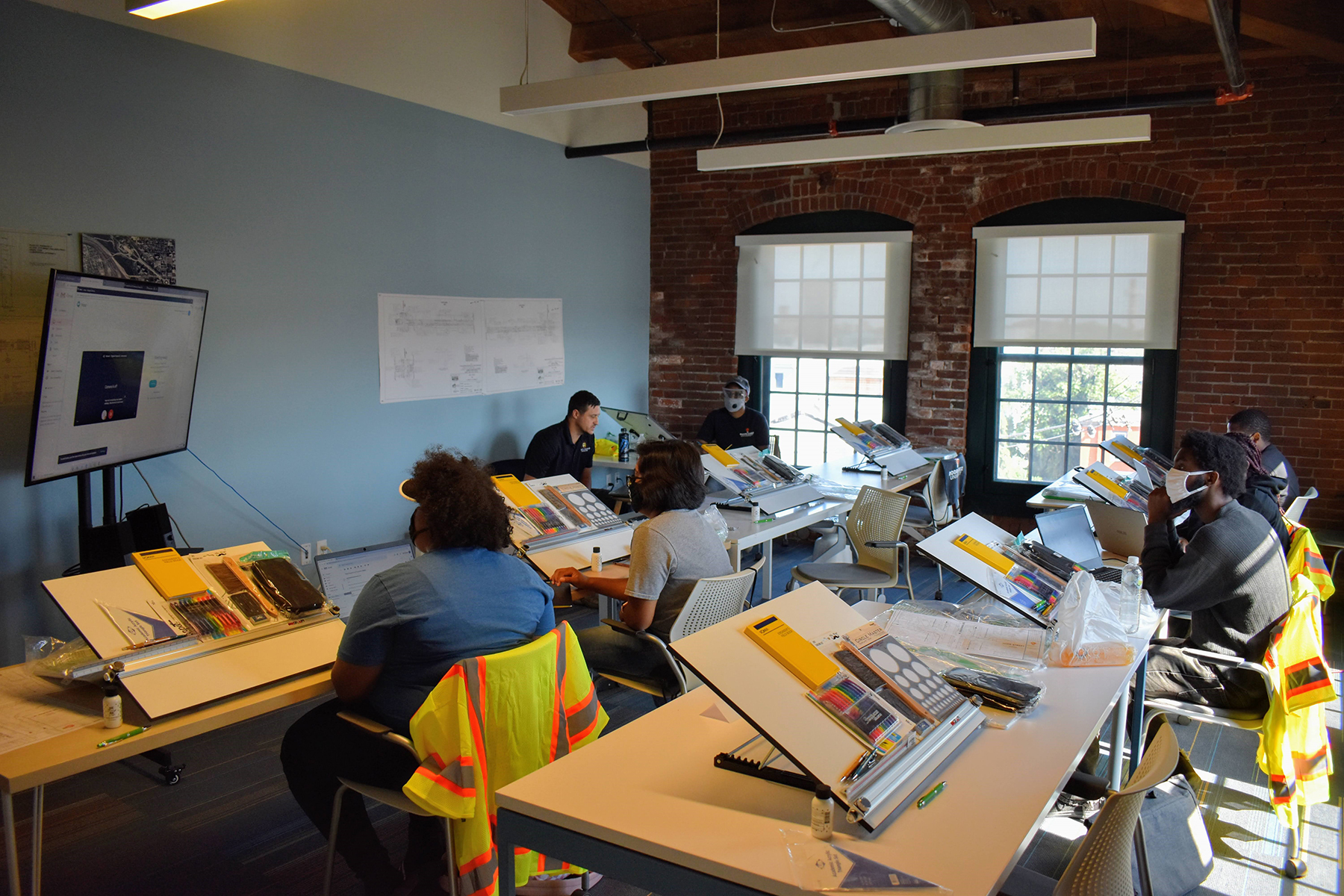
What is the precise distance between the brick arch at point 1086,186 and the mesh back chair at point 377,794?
5828 mm

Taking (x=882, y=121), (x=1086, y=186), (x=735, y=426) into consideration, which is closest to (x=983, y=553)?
(x=735, y=426)

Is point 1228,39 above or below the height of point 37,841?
above

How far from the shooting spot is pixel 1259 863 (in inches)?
118

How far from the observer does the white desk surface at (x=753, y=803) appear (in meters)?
1.61

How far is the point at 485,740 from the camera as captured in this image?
2322 millimetres

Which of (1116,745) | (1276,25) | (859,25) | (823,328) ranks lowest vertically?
(1116,745)

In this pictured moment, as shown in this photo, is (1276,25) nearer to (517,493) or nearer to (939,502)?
(939,502)

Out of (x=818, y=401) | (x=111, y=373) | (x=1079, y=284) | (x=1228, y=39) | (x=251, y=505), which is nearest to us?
(x=111, y=373)

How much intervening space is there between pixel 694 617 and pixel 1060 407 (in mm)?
4667

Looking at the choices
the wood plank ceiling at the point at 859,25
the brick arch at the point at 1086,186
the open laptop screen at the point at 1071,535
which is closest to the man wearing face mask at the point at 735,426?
the brick arch at the point at 1086,186

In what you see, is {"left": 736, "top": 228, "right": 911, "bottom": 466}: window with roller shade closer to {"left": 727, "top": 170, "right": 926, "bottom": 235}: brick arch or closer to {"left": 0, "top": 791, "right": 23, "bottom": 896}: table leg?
{"left": 727, "top": 170, "right": 926, "bottom": 235}: brick arch

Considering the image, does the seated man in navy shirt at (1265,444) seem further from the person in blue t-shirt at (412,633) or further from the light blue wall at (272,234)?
the person in blue t-shirt at (412,633)

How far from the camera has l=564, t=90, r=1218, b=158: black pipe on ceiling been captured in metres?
5.90

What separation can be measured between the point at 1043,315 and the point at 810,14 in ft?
8.69
